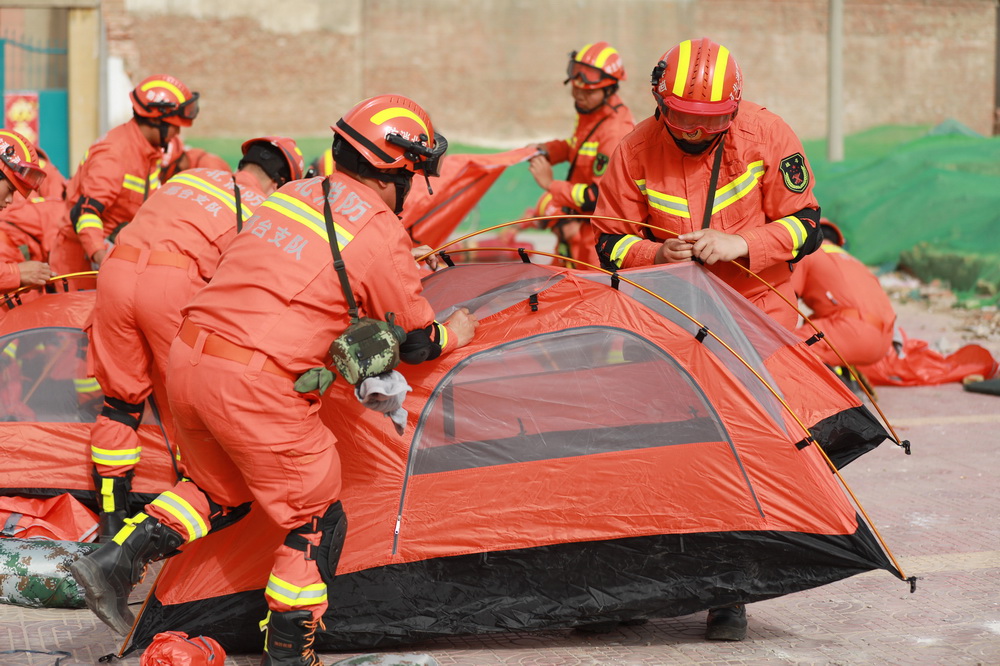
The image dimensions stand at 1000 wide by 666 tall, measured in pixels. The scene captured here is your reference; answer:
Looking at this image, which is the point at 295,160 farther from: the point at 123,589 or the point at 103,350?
the point at 123,589

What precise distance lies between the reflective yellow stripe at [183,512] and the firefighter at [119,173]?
3.00m

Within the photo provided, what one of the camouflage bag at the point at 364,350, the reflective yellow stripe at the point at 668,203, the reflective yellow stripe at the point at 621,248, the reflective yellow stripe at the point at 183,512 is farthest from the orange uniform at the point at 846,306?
the reflective yellow stripe at the point at 183,512

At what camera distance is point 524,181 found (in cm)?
1812

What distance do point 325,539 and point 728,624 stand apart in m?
1.42

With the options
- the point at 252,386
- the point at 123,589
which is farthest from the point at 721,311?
the point at 123,589

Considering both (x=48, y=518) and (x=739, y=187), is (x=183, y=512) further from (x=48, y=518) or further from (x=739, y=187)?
(x=739, y=187)

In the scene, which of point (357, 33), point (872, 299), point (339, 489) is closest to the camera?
point (339, 489)

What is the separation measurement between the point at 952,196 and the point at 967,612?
31.6 ft

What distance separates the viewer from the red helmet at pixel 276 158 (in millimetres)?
5277

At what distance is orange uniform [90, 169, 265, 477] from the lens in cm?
465

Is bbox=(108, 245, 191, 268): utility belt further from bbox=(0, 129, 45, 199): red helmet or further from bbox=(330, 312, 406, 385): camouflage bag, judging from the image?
bbox=(330, 312, 406, 385): camouflage bag

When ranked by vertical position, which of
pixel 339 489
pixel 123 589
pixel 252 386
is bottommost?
pixel 123 589

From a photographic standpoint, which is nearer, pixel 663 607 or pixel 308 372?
pixel 308 372

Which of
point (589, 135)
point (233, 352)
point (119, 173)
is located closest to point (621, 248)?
point (233, 352)
